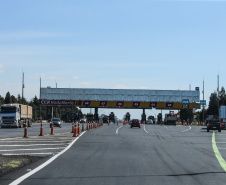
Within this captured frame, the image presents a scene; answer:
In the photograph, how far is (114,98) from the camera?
355ft

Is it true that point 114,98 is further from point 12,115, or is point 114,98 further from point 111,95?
point 12,115

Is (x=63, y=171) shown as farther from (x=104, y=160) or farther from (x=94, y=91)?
(x=94, y=91)

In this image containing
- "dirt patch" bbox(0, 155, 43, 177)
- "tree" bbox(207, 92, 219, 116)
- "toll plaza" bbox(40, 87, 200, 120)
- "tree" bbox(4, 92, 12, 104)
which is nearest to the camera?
"dirt patch" bbox(0, 155, 43, 177)

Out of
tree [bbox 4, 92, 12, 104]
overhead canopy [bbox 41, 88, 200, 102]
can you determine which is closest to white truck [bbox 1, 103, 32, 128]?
overhead canopy [bbox 41, 88, 200, 102]

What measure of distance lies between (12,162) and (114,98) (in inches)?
3720

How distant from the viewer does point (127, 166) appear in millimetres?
13242

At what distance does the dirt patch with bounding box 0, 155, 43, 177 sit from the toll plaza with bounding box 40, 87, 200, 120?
91.2 meters

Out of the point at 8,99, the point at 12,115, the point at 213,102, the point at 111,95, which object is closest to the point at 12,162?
the point at 12,115

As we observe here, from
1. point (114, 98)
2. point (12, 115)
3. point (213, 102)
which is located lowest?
point (12, 115)

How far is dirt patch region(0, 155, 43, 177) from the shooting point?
11971 millimetres

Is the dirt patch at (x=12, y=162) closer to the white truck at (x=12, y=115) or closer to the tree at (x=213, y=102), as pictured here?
the white truck at (x=12, y=115)

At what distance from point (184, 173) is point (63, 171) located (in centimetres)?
302

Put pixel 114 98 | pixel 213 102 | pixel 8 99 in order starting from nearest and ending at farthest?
pixel 114 98, pixel 8 99, pixel 213 102

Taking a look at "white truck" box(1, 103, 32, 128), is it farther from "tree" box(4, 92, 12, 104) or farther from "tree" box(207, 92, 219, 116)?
"tree" box(207, 92, 219, 116)
